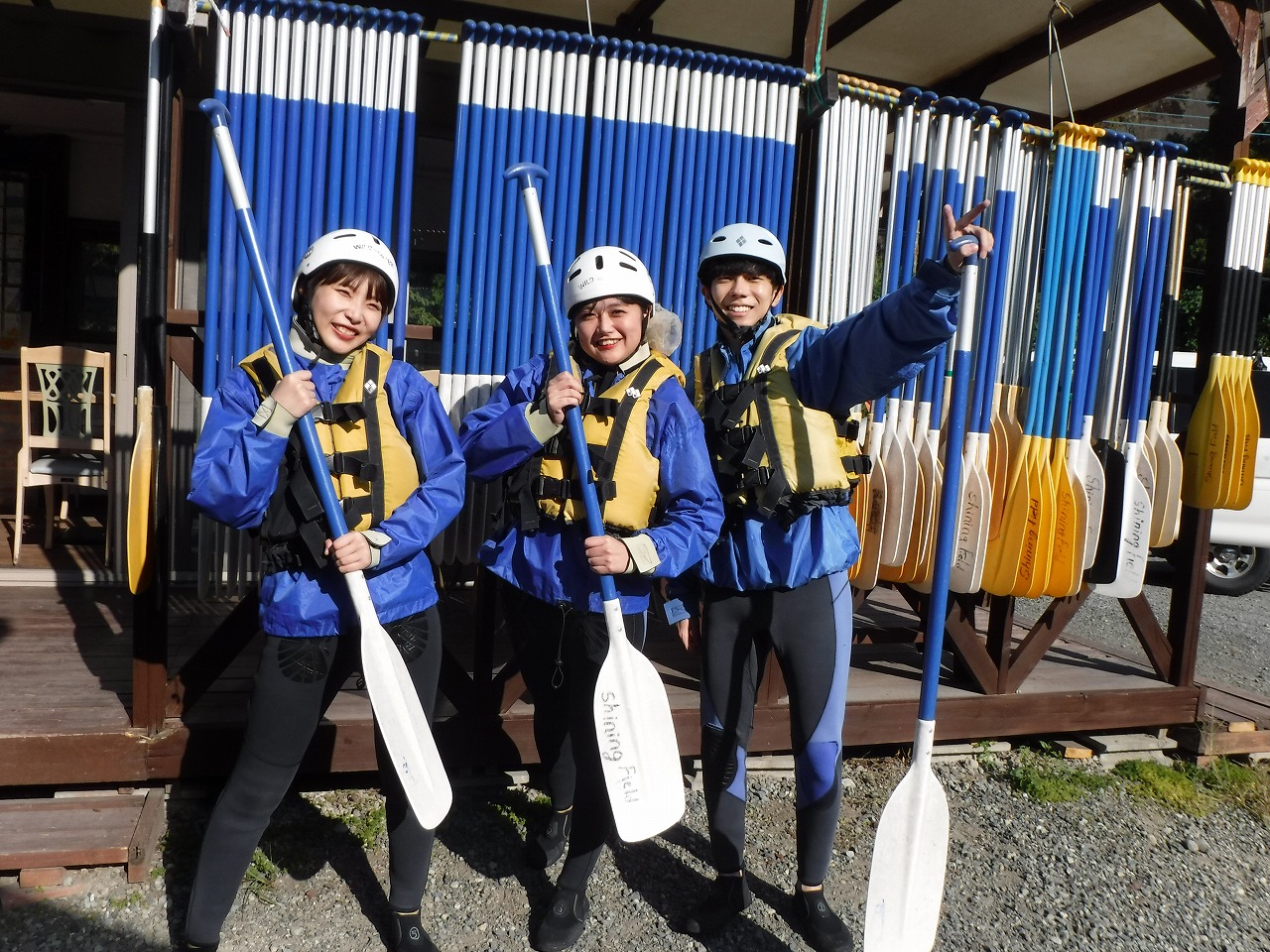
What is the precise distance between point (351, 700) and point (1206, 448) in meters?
3.62

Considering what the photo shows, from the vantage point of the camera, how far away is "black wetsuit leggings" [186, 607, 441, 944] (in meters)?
2.24

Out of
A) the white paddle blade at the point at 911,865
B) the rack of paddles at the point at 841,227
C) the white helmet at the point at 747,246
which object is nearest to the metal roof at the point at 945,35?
the rack of paddles at the point at 841,227

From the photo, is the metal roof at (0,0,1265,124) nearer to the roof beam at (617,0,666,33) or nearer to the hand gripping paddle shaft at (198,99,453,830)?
the roof beam at (617,0,666,33)

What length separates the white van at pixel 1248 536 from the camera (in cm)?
768

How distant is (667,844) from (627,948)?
0.57 metres

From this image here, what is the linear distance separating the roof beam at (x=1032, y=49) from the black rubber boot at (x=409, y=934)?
182 inches

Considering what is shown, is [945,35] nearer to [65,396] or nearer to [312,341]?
[312,341]

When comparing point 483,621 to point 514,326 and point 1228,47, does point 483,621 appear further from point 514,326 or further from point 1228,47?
point 1228,47

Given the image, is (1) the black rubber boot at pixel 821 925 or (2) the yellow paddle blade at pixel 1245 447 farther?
(2) the yellow paddle blade at pixel 1245 447

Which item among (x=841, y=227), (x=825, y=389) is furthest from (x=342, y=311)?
(x=841, y=227)

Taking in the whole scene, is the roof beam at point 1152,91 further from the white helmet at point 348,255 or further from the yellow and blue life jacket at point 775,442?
the white helmet at point 348,255

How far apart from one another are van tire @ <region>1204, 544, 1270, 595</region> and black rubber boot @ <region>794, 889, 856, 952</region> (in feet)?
22.7

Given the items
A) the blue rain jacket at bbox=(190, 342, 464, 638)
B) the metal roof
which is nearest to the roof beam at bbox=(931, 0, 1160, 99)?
the metal roof

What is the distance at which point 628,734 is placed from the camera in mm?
2434
